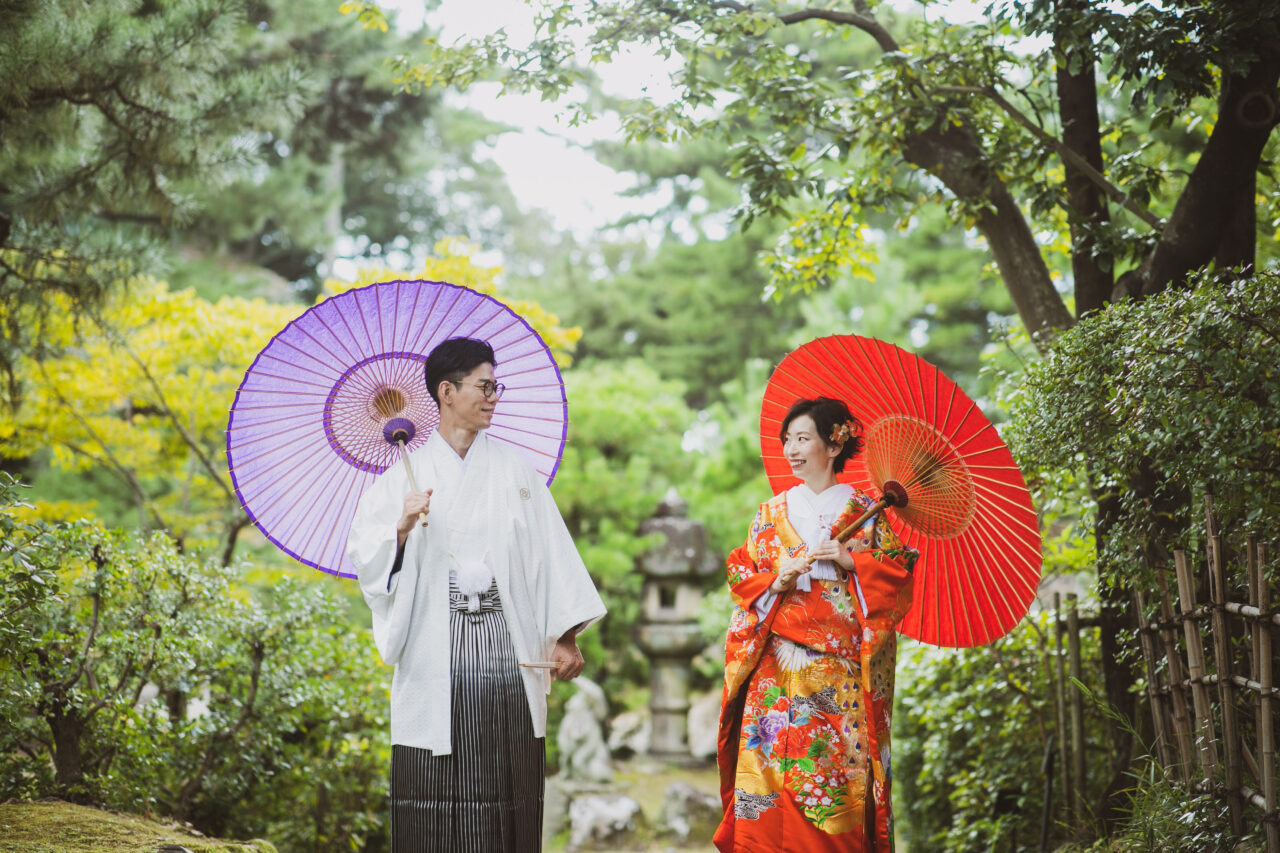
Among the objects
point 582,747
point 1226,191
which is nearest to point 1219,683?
point 1226,191

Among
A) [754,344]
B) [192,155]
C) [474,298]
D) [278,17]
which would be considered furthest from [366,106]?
[474,298]

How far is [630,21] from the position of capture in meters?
4.99

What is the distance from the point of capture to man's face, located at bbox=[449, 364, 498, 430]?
3.22 meters

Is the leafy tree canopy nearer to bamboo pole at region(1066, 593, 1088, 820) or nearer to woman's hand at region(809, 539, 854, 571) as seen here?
bamboo pole at region(1066, 593, 1088, 820)

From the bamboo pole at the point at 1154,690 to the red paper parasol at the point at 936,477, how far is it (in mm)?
606

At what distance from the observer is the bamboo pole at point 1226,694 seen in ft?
10.4

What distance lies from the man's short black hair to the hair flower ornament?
1.24 metres

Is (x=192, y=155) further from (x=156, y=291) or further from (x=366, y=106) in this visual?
(x=366, y=106)

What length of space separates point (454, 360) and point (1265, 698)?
2.60 meters

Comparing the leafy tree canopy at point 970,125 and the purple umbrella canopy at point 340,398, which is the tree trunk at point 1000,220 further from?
the purple umbrella canopy at point 340,398

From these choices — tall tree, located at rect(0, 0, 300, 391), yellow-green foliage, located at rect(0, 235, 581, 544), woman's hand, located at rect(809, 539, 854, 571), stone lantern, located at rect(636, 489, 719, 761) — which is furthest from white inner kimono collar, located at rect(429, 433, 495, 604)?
stone lantern, located at rect(636, 489, 719, 761)

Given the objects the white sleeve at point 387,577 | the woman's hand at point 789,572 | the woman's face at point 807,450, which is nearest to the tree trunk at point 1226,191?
the woman's face at point 807,450

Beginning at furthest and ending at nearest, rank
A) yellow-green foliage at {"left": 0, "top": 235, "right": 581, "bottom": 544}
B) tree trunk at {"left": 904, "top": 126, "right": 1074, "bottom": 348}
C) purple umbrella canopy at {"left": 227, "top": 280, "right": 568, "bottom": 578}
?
yellow-green foliage at {"left": 0, "top": 235, "right": 581, "bottom": 544}, tree trunk at {"left": 904, "top": 126, "right": 1074, "bottom": 348}, purple umbrella canopy at {"left": 227, "top": 280, "right": 568, "bottom": 578}

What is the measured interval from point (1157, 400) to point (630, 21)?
315cm
